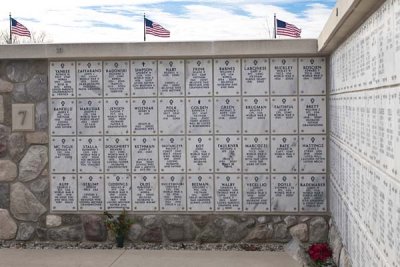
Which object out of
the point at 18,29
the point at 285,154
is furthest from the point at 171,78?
the point at 18,29

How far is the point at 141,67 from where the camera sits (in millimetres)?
6520

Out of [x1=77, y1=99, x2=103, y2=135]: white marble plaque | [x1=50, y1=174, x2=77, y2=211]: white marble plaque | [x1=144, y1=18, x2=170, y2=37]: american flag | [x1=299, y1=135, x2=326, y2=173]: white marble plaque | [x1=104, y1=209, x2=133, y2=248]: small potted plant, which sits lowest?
[x1=104, y1=209, x2=133, y2=248]: small potted plant

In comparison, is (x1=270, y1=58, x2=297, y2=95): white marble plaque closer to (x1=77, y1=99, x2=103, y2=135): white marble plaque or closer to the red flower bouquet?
the red flower bouquet

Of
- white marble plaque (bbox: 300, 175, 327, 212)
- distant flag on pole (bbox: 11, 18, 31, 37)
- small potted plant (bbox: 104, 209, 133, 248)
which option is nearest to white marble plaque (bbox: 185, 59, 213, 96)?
white marble plaque (bbox: 300, 175, 327, 212)

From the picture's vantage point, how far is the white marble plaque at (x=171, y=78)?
6465 millimetres

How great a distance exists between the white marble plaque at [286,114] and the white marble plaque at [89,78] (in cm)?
189

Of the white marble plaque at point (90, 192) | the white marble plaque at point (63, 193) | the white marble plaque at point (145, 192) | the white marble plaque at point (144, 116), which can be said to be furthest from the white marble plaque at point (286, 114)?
the white marble plaque at point (63, 193)

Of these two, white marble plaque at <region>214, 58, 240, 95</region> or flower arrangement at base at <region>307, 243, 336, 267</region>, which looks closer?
flower arrangement at base at <region>307, 243, 336, 267</region>

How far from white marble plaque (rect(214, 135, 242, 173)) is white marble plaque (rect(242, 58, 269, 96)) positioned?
532 millimetres

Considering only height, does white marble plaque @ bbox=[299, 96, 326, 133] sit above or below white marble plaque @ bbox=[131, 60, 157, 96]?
below

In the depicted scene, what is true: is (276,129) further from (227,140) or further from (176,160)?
(176,160)

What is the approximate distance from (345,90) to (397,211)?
211cm

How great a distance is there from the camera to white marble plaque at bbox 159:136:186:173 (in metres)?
6.47

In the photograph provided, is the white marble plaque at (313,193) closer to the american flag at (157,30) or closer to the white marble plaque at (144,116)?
the white marble plaque at (144,116)
